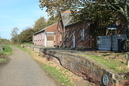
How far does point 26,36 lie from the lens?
2308 inches

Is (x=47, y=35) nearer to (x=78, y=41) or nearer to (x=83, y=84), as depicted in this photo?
(x=78, y=41)

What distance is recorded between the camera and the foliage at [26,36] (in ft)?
189

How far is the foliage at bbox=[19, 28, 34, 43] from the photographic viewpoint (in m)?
57.5

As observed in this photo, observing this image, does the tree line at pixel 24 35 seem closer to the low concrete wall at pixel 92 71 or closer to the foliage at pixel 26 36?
the foliage at pixel 26 36

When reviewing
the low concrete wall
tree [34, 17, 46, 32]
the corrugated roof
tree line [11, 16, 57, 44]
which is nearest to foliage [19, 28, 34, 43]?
tree line [11, 16, 57, 44]

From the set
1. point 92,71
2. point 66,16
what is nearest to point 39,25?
point 66,16

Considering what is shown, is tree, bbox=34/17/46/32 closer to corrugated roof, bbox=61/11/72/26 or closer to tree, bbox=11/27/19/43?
tree, bbox=11/27/19/43

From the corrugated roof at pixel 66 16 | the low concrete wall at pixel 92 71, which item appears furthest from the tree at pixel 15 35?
Answer: the low concrete wall at pixel 92 71

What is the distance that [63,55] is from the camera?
11648 mm

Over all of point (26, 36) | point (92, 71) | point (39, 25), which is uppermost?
point (39, 25)

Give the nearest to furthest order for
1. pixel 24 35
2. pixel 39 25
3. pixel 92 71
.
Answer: pixel 92 71 < pixel 24 35 < pixel 39 25

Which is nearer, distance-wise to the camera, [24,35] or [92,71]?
[92,71]

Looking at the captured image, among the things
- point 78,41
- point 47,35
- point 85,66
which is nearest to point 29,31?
point 47,35

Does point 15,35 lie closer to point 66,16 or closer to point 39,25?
point 39,25
